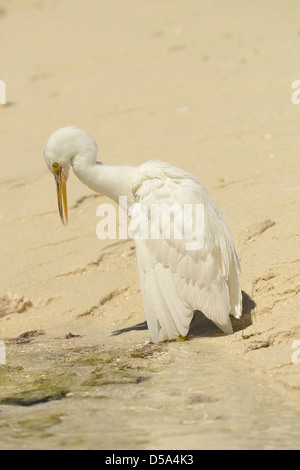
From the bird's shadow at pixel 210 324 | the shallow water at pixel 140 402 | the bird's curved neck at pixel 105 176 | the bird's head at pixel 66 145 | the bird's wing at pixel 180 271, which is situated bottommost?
the shallow water at pixel 140 402

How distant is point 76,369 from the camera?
14.8 feet

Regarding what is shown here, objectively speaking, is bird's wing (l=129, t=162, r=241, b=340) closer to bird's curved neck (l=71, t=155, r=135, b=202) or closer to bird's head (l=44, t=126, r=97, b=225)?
bird's curved neck (l=71, t=155, r=135, b=202)

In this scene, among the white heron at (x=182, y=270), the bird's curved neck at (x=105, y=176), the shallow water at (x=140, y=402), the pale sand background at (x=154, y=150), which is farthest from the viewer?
the bird's curved neck at (x=105, y=176)

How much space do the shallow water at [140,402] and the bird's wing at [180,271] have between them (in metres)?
0.21

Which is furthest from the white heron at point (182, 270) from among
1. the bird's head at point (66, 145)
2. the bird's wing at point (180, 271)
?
the bird's head at point (66, 145)

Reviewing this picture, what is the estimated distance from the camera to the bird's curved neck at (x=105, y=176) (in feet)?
16.9

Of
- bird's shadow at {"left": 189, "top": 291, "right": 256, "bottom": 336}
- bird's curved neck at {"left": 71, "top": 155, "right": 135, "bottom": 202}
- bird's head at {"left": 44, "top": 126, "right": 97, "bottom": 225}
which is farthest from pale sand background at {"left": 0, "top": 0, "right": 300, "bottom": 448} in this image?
bird's head at {"left": 44, "top": 126, "right": 97, "bottom": 225}

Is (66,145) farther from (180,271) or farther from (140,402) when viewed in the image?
(140,402)

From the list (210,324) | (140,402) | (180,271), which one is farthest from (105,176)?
(140,402)

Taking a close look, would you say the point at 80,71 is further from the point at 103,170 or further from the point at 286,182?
the point at 103,170

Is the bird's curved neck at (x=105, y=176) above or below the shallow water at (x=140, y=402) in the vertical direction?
above

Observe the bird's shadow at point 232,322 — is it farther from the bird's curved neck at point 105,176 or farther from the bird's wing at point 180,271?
the bird's curved neck at point 105,176
